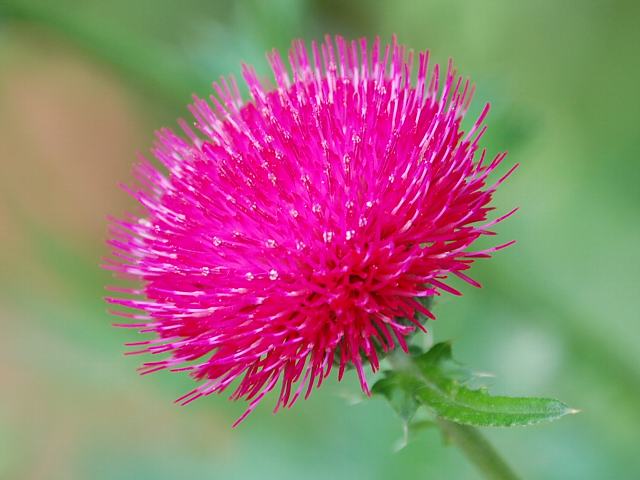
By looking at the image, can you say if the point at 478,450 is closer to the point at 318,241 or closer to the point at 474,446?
the point at 474,446

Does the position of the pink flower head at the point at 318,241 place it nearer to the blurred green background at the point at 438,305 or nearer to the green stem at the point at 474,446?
the green stem at the point at 474,446

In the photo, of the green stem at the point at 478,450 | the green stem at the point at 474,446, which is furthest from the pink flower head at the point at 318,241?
the green stem at the point at 478,450

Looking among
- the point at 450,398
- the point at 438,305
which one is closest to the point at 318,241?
the point at 450,398

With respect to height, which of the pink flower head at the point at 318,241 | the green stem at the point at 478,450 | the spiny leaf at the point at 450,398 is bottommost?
the green stem at the point at 478,450

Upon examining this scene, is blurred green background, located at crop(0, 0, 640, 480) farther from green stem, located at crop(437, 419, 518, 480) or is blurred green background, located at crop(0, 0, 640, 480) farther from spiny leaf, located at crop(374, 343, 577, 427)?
green stem, located at crop(437, 419, 518, 480)

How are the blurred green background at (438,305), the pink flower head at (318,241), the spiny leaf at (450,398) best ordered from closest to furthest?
the spiny leaf at (450,398), the pink flower head at (318,241), the blurred green background at (438,305)

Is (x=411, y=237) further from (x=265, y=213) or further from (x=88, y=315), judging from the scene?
(x=88, y=315)

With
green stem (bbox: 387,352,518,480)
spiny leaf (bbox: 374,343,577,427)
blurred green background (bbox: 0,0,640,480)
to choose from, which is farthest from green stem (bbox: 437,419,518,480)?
blurred green background (bbox: 0,0,640,480)

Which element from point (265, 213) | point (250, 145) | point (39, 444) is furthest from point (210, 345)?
point (39, 444)
